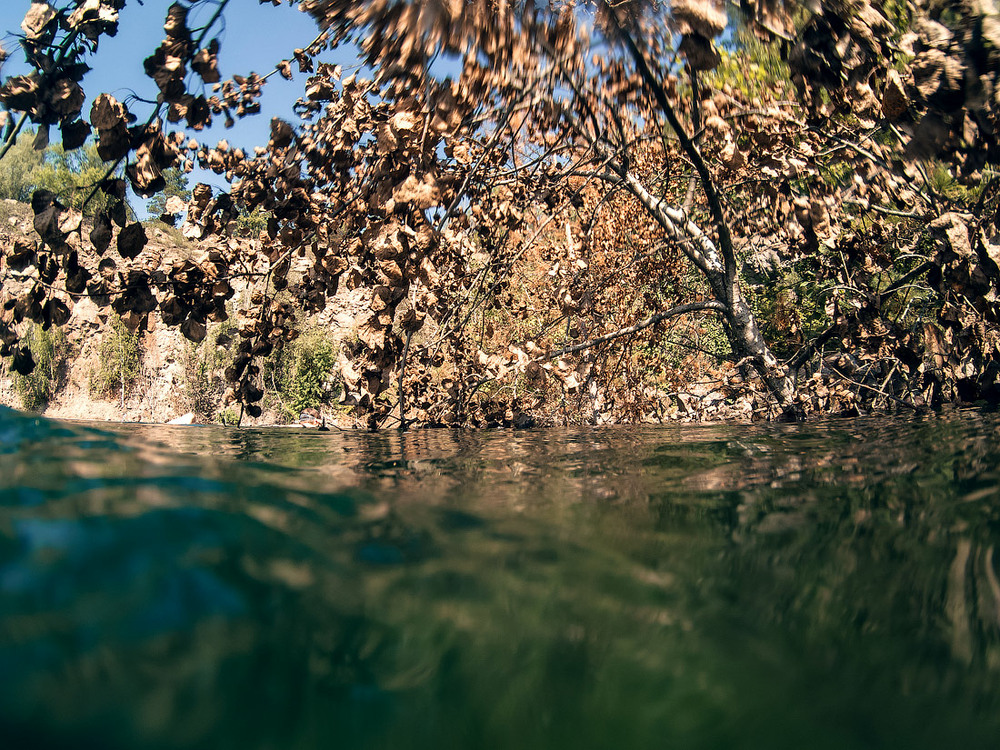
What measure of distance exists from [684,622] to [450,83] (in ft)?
6.06

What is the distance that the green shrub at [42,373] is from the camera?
2133 cm

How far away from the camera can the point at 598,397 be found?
6145mm

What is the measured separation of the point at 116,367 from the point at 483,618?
25.2 m

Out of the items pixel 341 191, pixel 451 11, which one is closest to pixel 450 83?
pixel 451 11

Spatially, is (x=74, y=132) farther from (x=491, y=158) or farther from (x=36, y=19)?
(x=491, y=158)

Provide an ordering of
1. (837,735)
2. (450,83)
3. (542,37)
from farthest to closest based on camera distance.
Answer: (542,37) < (450,83) < (837,735)

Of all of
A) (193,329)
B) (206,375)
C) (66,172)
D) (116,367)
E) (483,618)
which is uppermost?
(66,172)

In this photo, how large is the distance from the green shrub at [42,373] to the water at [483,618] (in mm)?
25018

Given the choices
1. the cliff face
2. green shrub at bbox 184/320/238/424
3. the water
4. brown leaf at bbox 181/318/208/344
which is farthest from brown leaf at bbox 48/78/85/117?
green shrub at bbox 184/320/238/424

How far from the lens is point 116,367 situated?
71.7 feet

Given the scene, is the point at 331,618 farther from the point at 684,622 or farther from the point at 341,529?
the point at 684,622

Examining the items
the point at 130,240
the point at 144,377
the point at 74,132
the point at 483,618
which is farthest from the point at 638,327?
the point at 144,377

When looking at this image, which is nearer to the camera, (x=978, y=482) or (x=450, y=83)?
(x=978, y=482)

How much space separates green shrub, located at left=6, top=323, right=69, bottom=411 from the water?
25018mm
